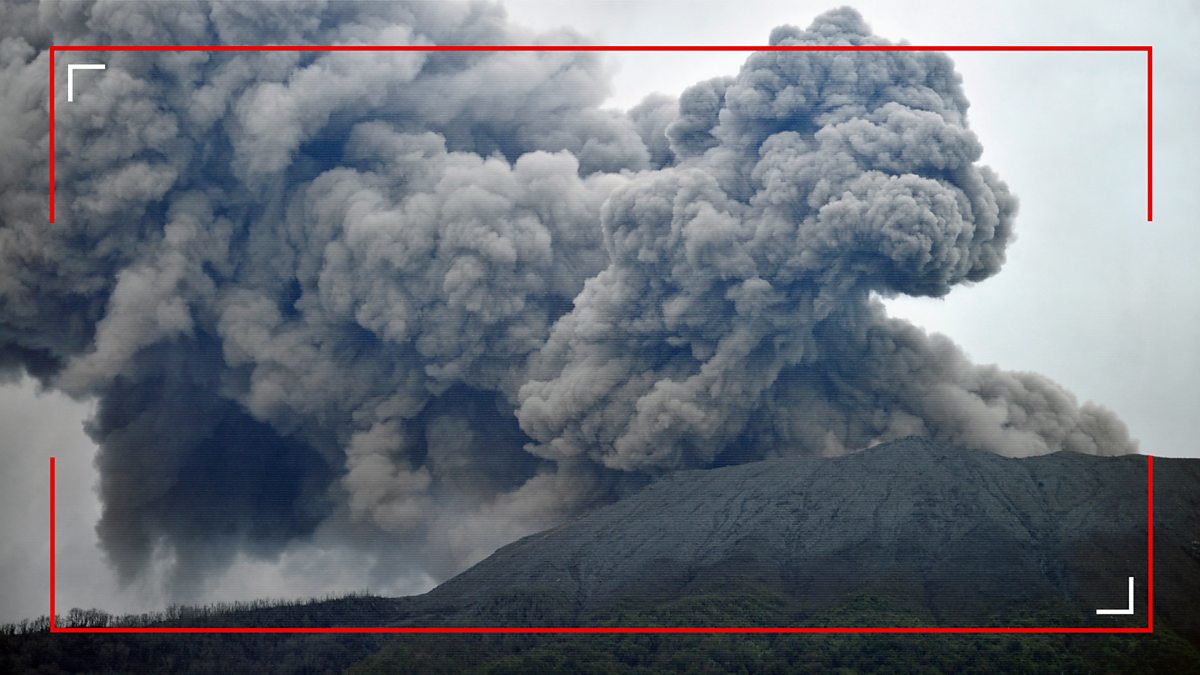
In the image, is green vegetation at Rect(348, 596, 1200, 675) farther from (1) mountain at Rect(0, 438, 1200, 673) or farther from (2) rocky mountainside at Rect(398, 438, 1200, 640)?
(2) rocky mountainside at Rect(398, 438, 1200, 640)

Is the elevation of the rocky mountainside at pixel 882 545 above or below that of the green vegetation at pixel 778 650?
above

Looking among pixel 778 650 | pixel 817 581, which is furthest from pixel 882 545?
pixel 778 650

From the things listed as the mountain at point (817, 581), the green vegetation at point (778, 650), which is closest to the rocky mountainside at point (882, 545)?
the mountain at point (817, 581)

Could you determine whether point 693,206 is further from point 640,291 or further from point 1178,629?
point 1178,629

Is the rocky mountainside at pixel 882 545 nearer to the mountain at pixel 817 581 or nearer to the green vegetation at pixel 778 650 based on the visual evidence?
the mountain at pixel 817 581

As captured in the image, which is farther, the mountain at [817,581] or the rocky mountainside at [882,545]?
the rocky mountainside at [882,545]
